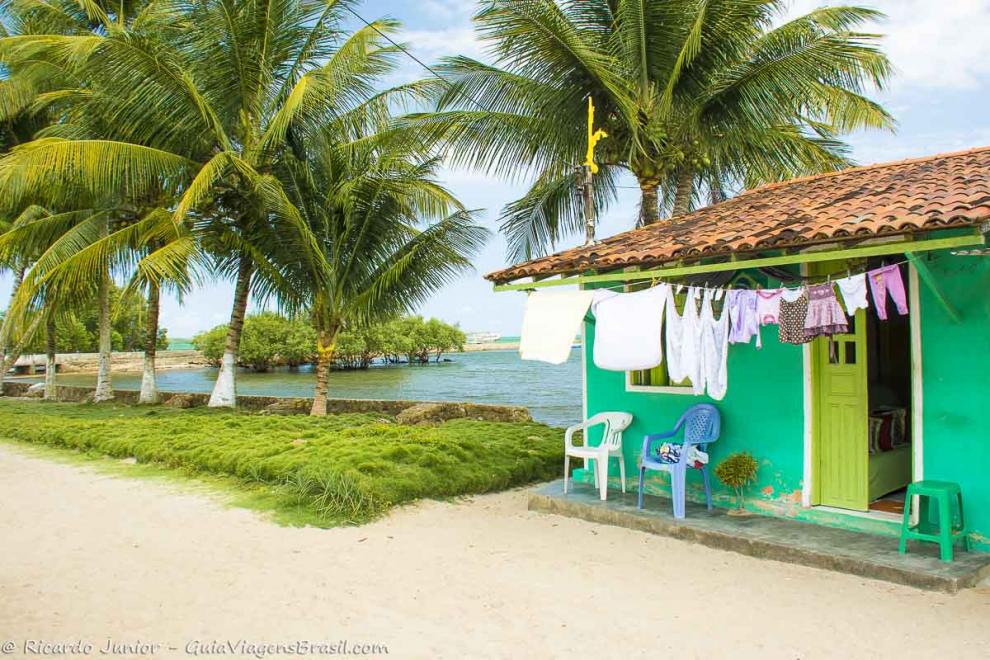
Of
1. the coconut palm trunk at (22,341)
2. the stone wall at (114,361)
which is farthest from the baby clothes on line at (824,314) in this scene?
the stone wall at (114,361)

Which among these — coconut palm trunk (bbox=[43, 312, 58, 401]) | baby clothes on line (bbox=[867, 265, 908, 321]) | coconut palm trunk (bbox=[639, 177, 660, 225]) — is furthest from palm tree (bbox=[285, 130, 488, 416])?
coconut palm trunk (bbox=[43, 312, 58, 401])

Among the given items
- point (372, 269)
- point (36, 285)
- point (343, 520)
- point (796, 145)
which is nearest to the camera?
point (343, 520)

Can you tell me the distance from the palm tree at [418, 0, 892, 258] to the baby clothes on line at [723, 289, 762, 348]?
16.6ft

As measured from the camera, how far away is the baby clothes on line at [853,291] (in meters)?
5.76

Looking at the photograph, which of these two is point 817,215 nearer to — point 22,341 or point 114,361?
point 22,341

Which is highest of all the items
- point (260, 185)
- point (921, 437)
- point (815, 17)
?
point (815, 17)

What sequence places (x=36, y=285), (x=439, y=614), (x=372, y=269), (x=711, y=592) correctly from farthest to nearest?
(x=372, y=269), (x=36, y=285), (x=711, y=592), (x=439, y=614)

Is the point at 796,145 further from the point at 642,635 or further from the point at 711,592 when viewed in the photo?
the point at 642,635

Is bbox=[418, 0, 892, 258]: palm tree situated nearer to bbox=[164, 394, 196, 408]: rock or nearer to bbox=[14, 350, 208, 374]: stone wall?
bbox=[164, 394, 196, 408]: rock

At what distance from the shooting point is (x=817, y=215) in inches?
250

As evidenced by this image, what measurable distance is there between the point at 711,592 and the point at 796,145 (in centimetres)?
940

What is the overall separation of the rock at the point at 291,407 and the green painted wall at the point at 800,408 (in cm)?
1052

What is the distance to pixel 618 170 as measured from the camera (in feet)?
47.4

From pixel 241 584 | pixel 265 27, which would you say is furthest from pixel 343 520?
pixel 265 27
